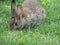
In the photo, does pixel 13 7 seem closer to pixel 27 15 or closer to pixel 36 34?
pixel 27 15

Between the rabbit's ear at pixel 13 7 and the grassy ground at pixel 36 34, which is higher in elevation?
the rabbit's ear at pixel 13 7

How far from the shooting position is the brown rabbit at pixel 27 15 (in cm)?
627

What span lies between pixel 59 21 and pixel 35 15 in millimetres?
640

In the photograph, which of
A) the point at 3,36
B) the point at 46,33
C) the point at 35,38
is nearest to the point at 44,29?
the point at 46,33

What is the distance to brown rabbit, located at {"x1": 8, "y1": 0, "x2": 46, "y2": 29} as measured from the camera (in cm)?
627

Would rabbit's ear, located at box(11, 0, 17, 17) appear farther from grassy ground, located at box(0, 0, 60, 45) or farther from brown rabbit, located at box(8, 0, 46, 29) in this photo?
grassy ground, located at box(0, 0, 60, 45)

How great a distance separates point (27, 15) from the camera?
662 cm

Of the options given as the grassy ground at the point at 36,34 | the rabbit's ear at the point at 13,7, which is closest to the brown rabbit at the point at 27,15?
the rabbit's ear at the point at 13,7

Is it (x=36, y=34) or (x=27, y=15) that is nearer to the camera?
(x=36, y=34)

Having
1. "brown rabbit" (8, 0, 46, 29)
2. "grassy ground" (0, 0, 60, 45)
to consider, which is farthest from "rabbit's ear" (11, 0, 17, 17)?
"grassy ground" (0, 0, 60, 45)

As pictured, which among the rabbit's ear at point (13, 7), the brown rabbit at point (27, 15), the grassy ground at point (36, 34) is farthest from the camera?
the brown rabbit at point (27, 15)

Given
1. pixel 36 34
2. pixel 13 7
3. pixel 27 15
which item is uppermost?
pixel 13 7

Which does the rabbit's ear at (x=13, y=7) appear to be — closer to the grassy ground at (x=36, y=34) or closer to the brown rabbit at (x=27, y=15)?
the brown rabbit at (x=27, y=15)

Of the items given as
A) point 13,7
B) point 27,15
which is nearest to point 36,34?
point 27,15
